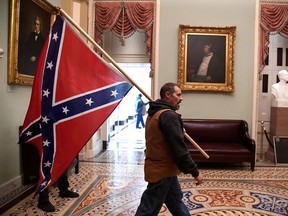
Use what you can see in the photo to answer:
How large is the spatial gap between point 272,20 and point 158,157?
5441 mm

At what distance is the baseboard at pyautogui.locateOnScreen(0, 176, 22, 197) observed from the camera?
13.2 ft

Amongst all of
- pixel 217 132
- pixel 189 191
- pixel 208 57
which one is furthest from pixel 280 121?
pixel 189 191

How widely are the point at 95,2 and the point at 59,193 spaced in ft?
14.6

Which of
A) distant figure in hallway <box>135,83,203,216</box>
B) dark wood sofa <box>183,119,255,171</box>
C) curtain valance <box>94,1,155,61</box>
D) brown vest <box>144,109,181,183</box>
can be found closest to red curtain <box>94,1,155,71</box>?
curtain valance <box>94,1,155,61</box>

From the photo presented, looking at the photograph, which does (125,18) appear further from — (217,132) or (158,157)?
(158,157)

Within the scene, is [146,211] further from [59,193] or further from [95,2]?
[95,2]

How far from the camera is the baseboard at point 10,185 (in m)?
4.02

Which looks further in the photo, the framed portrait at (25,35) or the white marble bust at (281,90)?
the white marble bust at (281,90)

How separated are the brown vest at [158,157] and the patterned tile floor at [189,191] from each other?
145cm

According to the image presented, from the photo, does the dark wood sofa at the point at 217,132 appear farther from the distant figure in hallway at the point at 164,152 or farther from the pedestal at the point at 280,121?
the distant figure in hallway at the point at 164,152

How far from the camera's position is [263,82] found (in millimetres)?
7730

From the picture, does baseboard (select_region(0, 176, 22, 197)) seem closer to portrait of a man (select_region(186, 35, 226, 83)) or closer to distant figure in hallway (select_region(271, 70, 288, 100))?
portrait of a man (select_region(186, 35, 226, 83))

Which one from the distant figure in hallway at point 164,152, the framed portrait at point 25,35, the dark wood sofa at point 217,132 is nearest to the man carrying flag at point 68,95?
the distant figure in hallway at point 164,152

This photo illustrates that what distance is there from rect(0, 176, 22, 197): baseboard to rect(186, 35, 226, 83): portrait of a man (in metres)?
4.20
